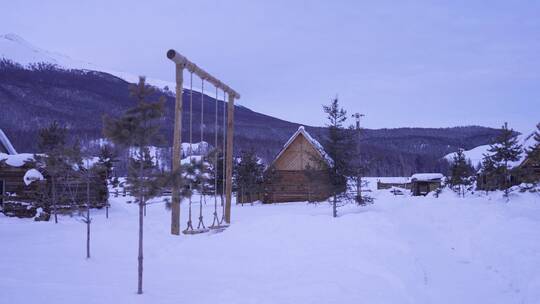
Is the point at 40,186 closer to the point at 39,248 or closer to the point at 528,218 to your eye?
the point at 39,248

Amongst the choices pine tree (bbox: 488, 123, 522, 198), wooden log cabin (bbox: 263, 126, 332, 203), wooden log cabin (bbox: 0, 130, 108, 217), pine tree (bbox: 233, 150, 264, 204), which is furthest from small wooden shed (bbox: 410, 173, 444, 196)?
wooden log cabin (bbox: 0, 130, 108, 217)

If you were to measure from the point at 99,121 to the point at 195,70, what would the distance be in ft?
284

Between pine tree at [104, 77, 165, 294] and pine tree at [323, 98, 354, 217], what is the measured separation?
1336 cm

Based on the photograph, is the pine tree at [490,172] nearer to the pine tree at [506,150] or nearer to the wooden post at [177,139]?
the pine tree at [506,150]

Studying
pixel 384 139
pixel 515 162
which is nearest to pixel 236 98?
pixel 515 162

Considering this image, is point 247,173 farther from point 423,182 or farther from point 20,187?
point 423,182

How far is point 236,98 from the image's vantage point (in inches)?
705

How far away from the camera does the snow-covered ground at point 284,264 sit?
7781mm

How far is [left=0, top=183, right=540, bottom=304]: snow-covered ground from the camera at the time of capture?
306 inches

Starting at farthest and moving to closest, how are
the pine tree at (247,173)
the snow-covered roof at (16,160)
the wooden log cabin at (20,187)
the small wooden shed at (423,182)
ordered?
the small wooden shed at (423,182)
the pine tree at (247,173)
the snow-covered roof at (16,160)
the wooden log cabin at (20,187)

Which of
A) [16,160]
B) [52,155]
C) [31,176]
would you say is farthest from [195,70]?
[16,160]

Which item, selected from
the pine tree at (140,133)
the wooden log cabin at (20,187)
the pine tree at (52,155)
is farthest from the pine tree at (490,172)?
the pine tree at (140,133)

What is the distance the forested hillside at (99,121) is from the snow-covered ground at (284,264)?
72.7 metres

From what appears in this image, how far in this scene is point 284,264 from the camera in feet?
33.3
